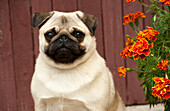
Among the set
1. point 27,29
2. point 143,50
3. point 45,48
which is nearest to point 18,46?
point 27,29

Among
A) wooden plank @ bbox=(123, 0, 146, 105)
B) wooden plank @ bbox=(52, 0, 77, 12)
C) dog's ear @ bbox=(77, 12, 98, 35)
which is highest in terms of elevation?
wooden plank @ bbox=(52, 0, 77, 12)

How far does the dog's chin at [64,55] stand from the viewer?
6.41ft

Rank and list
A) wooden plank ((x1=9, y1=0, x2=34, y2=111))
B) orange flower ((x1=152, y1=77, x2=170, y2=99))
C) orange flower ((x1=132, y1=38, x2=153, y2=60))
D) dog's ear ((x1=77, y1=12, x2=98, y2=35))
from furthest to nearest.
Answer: wooden plank ((x1=9, y1=0, x2=34, y2=111)) < dog's ear ((x1=77, y1=12, x2=98, y2=35)) < orange flower ((x1=132, y1=38, x2=153, y2=60)) < orange flower ((x1=152, y1=77, x2=170, y2=99))

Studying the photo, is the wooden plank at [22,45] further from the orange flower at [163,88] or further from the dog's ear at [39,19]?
the orange flower at [163,88]

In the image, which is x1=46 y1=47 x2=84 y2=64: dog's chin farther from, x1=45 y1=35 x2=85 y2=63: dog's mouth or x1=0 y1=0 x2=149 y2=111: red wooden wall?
x1=0 y1=0 x2=149 y2=111: red wooden wall

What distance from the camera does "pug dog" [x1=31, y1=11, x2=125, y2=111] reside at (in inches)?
77.2

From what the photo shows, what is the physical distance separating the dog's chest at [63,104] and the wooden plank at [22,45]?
114 cm

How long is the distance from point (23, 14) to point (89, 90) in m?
1.47

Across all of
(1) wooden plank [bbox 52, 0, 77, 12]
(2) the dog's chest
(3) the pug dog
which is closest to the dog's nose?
(3) the pug dog

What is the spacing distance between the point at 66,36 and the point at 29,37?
123 centimetres

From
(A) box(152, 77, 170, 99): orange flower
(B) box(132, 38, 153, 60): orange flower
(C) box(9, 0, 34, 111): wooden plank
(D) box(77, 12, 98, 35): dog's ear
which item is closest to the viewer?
(A) box(152, 77, 170, 99): orange flower

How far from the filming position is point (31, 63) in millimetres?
3111

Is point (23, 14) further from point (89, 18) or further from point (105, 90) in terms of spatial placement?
point (105, 90)

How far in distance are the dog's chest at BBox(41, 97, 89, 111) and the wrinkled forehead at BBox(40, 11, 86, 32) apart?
561 mm
